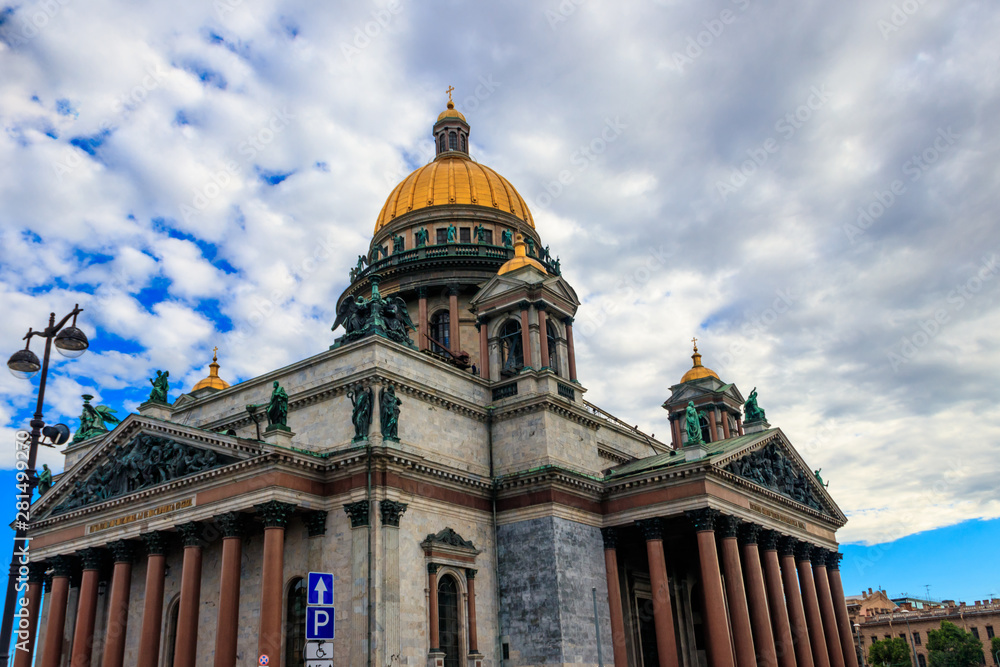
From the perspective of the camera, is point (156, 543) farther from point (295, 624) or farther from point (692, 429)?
point (692, 429)

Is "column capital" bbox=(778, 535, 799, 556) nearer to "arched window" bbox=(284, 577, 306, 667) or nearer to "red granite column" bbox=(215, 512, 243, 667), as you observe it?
A: "arched window" bbox=(284, 577, 306, 667)

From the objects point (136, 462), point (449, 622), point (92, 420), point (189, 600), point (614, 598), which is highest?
point (92, 420)

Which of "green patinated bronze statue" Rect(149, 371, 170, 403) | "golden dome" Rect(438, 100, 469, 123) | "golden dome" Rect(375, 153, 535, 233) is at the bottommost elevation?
"green patinated bronze statue" Rect(149, 371, 170, 403)

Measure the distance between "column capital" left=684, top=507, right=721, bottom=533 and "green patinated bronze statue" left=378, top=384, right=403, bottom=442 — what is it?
12.8m

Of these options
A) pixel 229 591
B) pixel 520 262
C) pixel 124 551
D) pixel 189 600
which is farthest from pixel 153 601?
pixel 520 262

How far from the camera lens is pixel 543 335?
39.2 m

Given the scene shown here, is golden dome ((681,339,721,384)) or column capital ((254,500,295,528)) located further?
golden dome ((681,339,721,384))

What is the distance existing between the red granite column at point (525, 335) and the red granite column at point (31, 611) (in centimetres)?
2318

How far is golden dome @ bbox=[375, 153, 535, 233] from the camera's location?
53.1 m

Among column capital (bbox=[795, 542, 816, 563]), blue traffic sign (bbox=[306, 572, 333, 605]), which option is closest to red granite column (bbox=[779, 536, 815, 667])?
column capital (bbox=[795, 542, 816, 563])

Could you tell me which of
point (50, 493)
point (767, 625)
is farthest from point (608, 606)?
point (50, 493)

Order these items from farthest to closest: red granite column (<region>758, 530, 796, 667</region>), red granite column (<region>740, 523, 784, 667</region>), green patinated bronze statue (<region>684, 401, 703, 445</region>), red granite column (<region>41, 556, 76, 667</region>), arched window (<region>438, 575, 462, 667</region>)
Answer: red granite column (<region>758, 530, 796, 667</region>) → green patinated bronze statue (<region>684, 401, 703, 445</region>) → red granite column (<region>740, 523, 784, 667</region>) → red granite column (<region>41, 556, 76, 667</region>) → arched window (<region>438, 575, 462, 667</region>)

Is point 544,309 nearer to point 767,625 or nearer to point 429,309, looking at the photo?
point 429,309

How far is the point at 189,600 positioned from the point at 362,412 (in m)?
8.80
